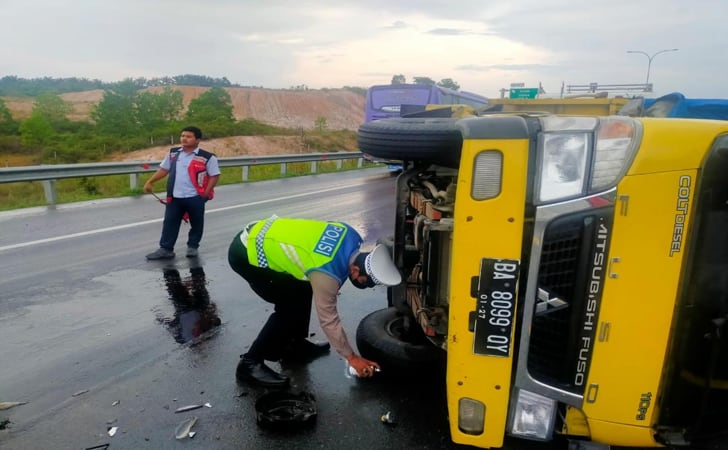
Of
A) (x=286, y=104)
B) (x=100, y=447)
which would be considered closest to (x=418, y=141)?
(x=100, y=447)

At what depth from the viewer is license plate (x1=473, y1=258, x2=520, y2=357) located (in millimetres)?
2121

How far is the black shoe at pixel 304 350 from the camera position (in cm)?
370

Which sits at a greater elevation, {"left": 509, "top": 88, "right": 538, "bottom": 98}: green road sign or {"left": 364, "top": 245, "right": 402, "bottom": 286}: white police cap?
{"left": 509, "top": 88, "right": 538, "bottom": 98}: green road sign

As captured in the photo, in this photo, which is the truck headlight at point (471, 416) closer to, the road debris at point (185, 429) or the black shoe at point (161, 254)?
the road debris at point (185, 429)

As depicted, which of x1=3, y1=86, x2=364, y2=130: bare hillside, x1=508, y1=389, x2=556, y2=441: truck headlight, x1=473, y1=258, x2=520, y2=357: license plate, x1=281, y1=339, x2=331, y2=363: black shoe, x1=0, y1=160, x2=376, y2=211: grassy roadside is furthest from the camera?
x1=3, y1=86, x2=364, y2=130: bare hillside

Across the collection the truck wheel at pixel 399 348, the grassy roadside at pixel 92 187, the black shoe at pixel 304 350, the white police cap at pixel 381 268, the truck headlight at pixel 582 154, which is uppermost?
the truck headlight at pixel 582 154

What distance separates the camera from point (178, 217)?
6.31 metres

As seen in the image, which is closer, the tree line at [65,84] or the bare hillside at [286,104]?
the bare hillside at [286,104]

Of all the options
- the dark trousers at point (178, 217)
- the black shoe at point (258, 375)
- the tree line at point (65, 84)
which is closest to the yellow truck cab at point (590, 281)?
the black shoe at point (258, 375)

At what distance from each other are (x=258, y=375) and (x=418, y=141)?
1.84m

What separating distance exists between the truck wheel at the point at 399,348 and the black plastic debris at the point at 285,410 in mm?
524

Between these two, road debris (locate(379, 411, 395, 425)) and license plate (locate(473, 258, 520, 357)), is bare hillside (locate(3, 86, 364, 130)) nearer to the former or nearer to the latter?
road debris (locate(379, 411, 395, 425))

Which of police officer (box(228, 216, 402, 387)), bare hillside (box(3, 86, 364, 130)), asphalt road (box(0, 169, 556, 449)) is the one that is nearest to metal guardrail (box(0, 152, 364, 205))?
asphalt road (box(0, 169, 556, 449))

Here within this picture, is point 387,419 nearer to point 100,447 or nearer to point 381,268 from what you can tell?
point 381,268
